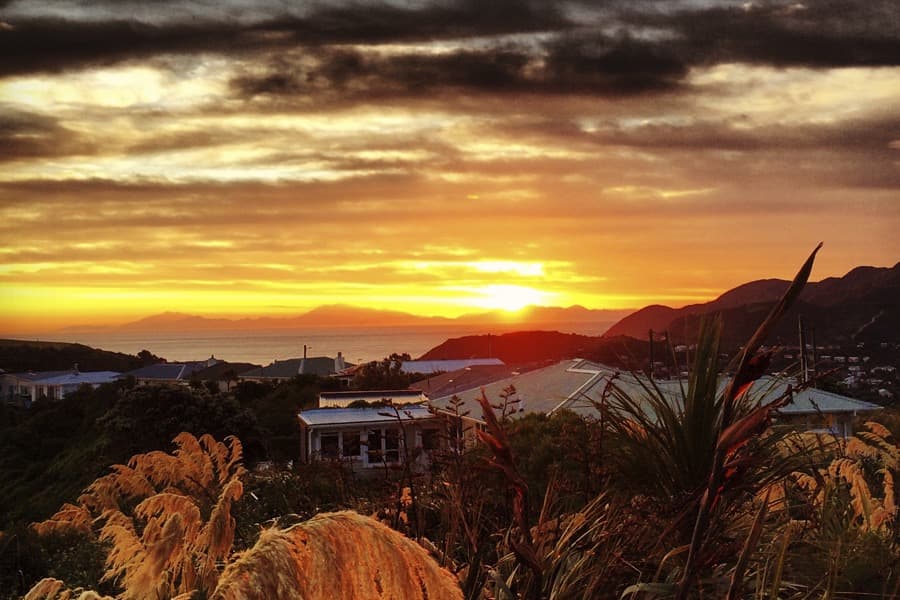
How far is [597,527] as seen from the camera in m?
4.12

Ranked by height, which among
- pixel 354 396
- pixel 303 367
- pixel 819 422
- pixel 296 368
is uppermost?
pixel 819 422

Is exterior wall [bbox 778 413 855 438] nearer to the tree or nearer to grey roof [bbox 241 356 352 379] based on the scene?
the tree

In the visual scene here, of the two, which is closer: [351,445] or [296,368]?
[351,445]

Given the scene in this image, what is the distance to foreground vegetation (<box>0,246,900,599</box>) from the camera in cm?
226

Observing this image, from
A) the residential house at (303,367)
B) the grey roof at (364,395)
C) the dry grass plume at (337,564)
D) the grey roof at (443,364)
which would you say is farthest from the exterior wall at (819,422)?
Result: the residential house at (303,367)

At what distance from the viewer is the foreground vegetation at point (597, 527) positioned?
2.26m

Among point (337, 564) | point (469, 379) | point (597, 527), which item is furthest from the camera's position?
point (469, 379)

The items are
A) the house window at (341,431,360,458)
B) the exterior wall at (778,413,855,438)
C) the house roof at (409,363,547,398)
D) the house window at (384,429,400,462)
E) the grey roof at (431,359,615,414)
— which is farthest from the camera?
the house roof at (409,363,547,398)

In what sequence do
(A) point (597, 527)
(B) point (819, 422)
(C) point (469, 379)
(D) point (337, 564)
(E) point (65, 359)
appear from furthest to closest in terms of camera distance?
(E) point (65, 359)
(C) point (469, 379)
(B) point (819, 422)
(A) point (597, 527)
(D) point (337, 564)

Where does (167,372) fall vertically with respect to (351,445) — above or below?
below

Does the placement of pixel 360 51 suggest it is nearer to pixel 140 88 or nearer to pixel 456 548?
pixel 140 88

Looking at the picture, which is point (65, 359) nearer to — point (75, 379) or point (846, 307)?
point (75, 379)

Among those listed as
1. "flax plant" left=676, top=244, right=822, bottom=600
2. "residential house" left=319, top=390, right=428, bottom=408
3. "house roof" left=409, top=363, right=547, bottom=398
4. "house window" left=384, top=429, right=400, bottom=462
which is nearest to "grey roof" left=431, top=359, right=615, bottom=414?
"house window" left=384, top=429, right=400, bottom=462

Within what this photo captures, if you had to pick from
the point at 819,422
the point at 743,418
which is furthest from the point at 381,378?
the point at 743,418
